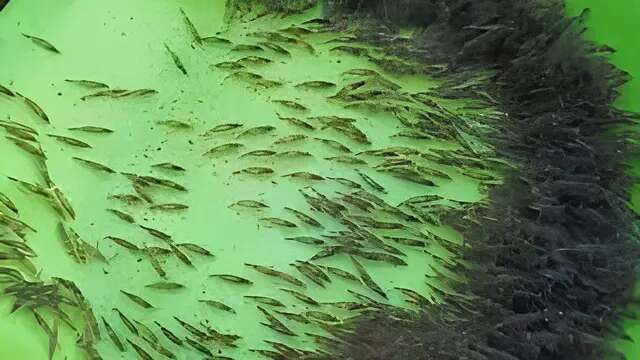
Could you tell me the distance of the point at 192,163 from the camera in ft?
5.38

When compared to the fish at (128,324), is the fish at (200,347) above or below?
below

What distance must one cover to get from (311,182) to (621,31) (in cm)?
83

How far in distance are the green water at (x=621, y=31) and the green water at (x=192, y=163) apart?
358 millimetres

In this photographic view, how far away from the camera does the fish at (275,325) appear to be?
59.7 inches

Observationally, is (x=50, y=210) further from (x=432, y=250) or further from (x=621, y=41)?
(x=621, y=41)

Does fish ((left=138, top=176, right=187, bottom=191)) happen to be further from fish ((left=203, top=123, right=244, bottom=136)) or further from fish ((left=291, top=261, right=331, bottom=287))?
fish ((left=291, top=261, right=331, bottom=287))

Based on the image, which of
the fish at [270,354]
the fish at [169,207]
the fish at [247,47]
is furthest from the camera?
the fish at [247,47]

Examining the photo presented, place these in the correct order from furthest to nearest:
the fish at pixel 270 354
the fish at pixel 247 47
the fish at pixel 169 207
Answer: the fish at pixel 247 47, the fish at pixel 169 207, the fish at pixel 270 354

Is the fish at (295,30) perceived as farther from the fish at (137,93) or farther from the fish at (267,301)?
the fish at (267,301)

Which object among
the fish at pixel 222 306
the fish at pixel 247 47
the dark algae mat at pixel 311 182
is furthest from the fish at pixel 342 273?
the fish at pixel 247 47

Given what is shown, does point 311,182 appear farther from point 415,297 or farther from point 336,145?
point 415,297

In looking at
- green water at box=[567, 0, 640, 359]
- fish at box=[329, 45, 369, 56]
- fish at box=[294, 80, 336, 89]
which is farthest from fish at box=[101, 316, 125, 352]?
green water at box=[567, 0, 640, 359]

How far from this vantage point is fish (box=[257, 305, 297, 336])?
1.52 m

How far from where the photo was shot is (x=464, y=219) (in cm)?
155
